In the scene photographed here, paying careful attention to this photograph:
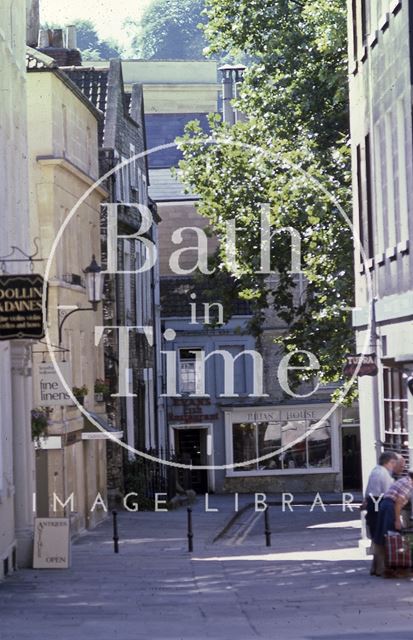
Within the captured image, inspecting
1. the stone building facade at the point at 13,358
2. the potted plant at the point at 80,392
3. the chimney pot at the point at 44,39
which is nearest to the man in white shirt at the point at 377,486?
the stone building facade at the point at 13,358

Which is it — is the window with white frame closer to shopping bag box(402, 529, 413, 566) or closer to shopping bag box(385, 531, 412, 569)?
shopping bag box(402, 529, 413, 566)

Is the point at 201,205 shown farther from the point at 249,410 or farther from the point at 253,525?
the point at 249,410

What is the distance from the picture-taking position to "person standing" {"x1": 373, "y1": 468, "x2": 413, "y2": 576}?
1977 cm

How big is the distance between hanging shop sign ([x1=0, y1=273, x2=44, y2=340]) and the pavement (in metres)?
3.14

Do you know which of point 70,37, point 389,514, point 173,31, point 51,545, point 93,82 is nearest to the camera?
point 389,514

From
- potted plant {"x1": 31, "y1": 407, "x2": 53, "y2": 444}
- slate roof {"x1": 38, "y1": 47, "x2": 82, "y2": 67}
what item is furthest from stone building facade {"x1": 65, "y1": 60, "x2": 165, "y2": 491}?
potted plant {"x1": 31, "y1": 407, "x2": 53, "y2": 444}

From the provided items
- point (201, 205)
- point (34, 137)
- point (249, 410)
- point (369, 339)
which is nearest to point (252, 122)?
point (201, 205)

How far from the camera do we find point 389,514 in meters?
19.9

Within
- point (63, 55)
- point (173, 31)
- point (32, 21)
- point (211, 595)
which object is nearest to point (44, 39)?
point (63, 55)

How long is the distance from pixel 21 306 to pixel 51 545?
4502 mm

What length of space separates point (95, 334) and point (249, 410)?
17.0 m

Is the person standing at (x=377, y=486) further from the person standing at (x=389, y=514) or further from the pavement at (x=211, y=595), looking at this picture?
the pavement at (x=211, y=595)

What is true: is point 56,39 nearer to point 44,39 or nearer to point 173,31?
point 44,39

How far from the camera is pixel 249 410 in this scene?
182ft
